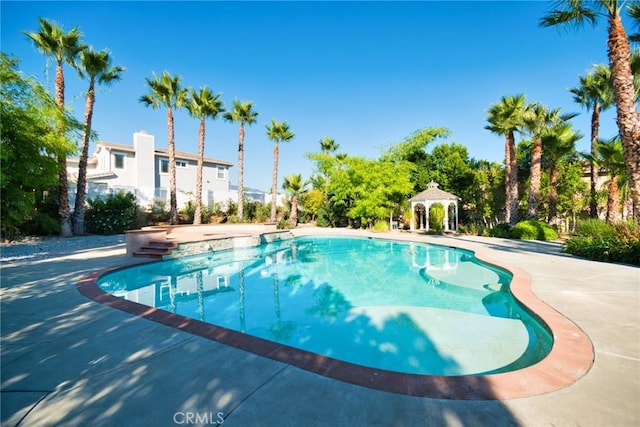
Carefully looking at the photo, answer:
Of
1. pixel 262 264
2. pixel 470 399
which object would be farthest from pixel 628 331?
pixel 262 264

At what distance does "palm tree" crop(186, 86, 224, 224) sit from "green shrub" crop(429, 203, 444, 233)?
17.0 m

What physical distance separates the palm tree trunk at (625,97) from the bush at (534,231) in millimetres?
7057

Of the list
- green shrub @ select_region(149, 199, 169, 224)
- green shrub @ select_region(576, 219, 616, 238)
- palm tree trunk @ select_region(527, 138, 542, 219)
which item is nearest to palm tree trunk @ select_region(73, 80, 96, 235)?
green shrub @ select_region(149, 199, 169, 224)

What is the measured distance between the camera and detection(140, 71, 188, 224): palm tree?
18000 millimetres

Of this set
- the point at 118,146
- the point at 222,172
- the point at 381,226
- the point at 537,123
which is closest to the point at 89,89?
the point at 118,146

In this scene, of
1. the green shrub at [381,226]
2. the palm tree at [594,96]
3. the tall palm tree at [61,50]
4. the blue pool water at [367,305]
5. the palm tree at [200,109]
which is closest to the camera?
the blue pool water at [367,305]

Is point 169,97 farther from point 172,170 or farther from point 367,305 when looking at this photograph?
point 367,305

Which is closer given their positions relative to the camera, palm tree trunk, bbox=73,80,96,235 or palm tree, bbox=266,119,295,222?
palm tree trunk, bbox=73,80,96,235

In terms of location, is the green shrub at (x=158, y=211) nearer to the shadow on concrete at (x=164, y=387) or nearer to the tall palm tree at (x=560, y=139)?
the shadow on concrete at (x=164, y=387)

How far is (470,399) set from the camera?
229 centimetres

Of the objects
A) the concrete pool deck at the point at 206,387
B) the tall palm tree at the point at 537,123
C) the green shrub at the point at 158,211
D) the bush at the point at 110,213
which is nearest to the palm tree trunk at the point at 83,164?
the bush at the point at 110,213

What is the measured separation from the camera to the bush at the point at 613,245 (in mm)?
8133

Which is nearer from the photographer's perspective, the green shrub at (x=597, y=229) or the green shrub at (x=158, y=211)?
the green shrub at (x=597, y=229)

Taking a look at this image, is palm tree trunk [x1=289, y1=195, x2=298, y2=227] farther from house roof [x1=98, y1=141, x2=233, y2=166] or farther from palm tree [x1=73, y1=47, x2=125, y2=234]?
palm tree [x1=73, y1=47, x2=125, y2=234]
